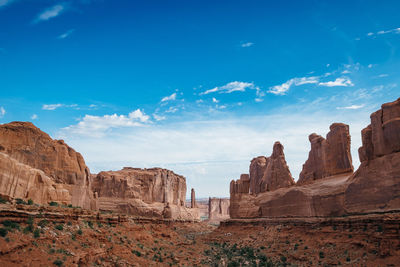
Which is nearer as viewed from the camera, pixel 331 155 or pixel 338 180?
pixel 338 180

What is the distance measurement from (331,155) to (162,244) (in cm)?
2102

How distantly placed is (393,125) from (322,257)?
12244mm

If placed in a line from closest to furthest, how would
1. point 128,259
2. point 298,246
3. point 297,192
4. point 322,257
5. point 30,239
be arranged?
point 30,239 → point 128,259 → point 322,257 → point 298,246 → point 297,192

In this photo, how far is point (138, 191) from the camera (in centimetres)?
7169

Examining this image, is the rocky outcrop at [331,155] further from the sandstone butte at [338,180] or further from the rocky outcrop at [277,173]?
the rocky outcrop at [277,173]

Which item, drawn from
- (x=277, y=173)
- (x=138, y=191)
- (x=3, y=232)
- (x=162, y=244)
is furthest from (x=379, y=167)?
(x=138, y=191)

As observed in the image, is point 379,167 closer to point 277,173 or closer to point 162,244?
point 277,173

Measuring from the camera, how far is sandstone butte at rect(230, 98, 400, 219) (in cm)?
2545

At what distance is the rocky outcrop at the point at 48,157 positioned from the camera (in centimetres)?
2688

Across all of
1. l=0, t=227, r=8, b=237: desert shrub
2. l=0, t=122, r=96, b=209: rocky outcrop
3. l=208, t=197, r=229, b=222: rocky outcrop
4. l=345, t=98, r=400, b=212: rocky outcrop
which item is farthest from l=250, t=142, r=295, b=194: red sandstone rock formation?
l=208, t=197, r=229, b=222: rocky outcrop

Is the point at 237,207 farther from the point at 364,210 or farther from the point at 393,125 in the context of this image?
the point at 393,125

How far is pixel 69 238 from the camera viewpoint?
62.5 ft

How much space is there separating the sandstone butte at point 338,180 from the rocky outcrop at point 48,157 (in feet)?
78.6

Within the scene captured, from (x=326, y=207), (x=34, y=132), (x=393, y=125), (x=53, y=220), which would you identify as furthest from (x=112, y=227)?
(x=393, y=125)
